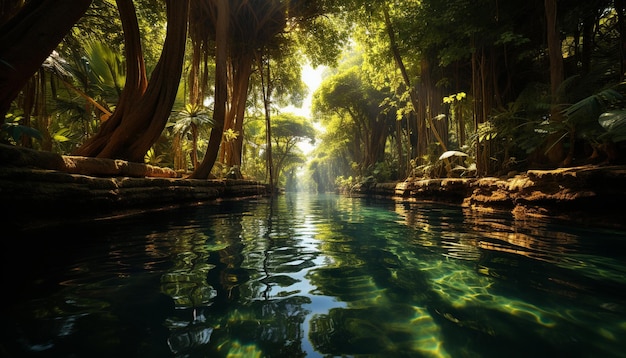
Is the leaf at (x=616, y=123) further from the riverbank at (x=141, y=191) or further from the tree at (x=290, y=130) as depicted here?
the tree at (x=290, y=130)

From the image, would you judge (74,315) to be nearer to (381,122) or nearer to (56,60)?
(56,60)

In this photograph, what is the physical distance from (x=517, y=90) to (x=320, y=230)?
10701 millimetres

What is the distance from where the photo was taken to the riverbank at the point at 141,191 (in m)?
2.97

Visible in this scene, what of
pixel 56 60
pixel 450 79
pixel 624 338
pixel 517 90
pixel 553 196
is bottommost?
pixel 624 338

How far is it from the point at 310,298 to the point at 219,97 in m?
9.30

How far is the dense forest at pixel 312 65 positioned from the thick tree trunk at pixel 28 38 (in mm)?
14

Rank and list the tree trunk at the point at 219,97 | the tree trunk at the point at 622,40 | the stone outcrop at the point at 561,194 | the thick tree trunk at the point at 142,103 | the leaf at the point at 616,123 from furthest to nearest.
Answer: the tree trunk at the point at 219,97 → the thick tree trunk at the point at 142,103 → the tree trunk at the point at 622,40 → the stone outcrop at the point at 561,194 → the leaf at the point at 616,123

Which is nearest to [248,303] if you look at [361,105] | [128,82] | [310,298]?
[310,298]

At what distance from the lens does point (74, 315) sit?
1433 millimetres

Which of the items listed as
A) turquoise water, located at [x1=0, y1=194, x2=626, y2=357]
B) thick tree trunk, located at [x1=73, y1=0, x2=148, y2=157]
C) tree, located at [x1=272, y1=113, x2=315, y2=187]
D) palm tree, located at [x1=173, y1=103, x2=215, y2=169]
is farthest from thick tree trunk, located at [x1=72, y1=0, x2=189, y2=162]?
tree, located at [x1=272, y1=113, x2=315, y2=187]

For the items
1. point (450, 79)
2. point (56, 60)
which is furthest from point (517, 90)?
point (56, 60)

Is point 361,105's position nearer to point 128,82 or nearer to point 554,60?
point 554,60

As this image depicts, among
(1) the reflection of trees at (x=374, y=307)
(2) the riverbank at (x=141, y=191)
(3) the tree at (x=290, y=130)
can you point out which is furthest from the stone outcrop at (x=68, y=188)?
(3) the tree at (x=290, y=130)

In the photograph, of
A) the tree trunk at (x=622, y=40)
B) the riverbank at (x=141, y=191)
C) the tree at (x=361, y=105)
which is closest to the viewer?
the riverbank at (x=141, y=191)
